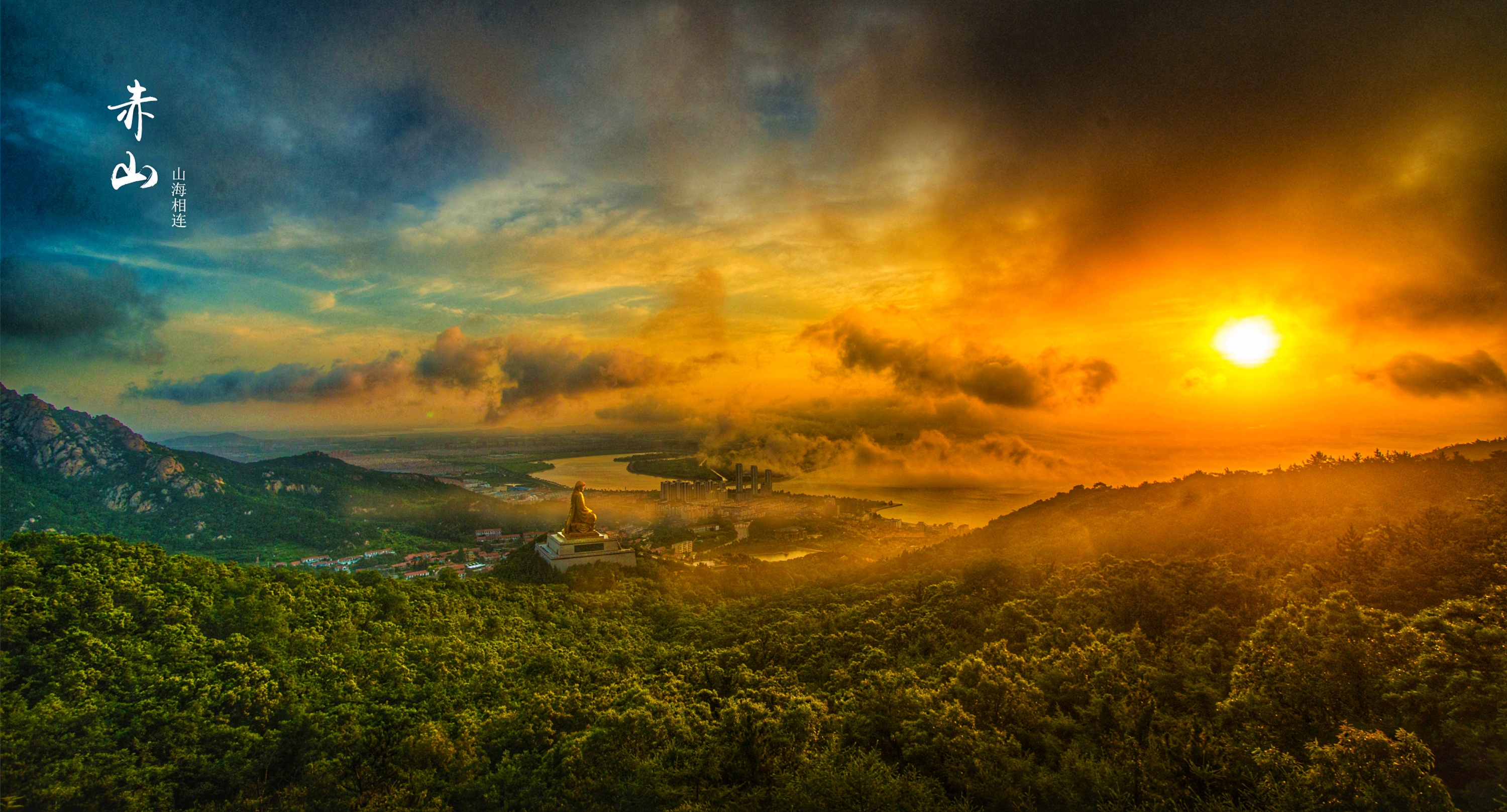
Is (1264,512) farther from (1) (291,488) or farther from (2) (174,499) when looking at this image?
(1) (291,488)

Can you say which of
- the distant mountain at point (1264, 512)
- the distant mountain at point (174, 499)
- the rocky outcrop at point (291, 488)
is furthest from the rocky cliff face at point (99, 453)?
the distant mountain at point (1264, 512)

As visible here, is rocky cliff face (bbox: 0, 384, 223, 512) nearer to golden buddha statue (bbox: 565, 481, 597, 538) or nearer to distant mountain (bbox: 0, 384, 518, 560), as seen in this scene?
distant mountain (bbox: 0, 384, 518, 560)

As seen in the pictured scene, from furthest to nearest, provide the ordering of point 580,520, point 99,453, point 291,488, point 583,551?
point 291,488, point 99,453, point 580,520, point 583,551

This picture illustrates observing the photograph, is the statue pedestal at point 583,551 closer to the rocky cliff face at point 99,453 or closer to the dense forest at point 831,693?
the dense forest at point 831,693

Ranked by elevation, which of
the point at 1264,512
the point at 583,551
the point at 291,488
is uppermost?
the point at 1264,512

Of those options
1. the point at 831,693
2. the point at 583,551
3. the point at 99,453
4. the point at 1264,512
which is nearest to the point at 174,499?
the point at 99,453
